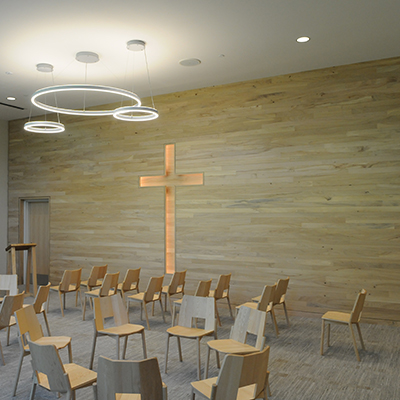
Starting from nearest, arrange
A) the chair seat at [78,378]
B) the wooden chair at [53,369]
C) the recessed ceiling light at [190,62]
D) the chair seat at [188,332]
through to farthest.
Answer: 1. the wooden chair at [53,369]
2. the chair seat at [78,378]
3. the chair seat at [188,332]
4. the recessed ceiling light at [190,62]

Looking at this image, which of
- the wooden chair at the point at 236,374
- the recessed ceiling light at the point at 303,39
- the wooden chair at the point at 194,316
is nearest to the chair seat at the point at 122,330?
the wooden chair at the point at 194,316

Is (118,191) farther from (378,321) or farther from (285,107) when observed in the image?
(378,321)

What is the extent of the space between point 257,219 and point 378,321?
2674 mm

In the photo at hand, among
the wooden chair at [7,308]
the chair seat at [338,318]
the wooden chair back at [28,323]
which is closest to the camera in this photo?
the wooden chair back at [28,323]

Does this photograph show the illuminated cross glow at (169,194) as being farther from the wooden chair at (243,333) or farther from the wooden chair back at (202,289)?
the wooden chair at (243,333)

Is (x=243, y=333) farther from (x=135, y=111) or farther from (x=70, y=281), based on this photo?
(x=70, y=281)

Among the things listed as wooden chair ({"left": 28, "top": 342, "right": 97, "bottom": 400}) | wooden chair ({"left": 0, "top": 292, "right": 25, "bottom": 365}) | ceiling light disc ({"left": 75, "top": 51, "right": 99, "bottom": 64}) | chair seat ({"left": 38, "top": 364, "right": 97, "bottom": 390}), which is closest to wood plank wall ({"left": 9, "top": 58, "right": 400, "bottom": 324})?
ceiling light disc ({"left": 75, "top": 51, "right": 99, "bottom": 64})

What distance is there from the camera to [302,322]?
667 cm

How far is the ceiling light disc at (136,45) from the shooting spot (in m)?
6.00

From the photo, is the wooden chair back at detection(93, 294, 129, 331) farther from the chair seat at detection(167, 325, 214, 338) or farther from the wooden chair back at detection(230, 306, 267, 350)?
the wooden chair back at detection(230, 306, 267, 350)

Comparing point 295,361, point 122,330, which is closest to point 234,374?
point 122,330

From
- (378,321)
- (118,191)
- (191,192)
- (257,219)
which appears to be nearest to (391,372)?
(378,321)

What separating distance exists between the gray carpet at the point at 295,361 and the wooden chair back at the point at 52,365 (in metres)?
1.02

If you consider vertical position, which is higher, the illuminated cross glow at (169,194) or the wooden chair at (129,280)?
the illuminated cross glow at (169,194)
